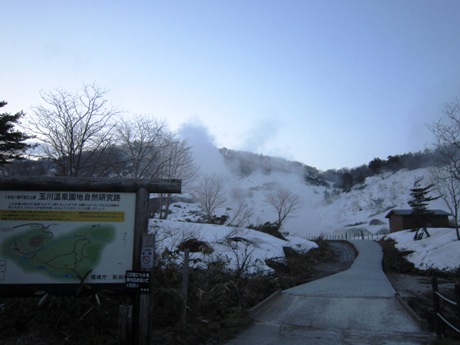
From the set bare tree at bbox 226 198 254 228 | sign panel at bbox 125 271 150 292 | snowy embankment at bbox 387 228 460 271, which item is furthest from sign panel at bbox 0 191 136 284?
snowy embankment at bbox 387 228 460 271

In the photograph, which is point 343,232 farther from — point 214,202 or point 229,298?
point 229,298

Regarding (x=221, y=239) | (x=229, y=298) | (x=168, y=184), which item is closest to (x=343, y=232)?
(x=221, y=239)

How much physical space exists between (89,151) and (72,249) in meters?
15.8

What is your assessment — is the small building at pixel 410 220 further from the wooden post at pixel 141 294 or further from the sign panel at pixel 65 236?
the sign panel at pixel 65 236

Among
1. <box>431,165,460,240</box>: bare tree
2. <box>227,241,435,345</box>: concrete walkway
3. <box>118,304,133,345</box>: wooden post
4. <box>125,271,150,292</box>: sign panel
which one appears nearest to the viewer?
<box>118,304,133,345</box>: wooden post

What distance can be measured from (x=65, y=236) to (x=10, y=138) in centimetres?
1682

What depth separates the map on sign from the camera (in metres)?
4.55

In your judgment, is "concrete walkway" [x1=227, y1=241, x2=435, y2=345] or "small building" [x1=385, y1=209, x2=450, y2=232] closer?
"concrete walkway" [x1=227, y1=241, x2=435, y2=345]

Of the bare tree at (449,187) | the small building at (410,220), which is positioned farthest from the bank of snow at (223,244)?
the small building at (410,220)

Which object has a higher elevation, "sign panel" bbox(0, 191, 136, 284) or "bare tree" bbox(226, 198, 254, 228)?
"bare tree" bbox(226, 198, 254, 228)

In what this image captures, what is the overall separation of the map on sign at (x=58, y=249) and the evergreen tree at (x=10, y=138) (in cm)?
1605

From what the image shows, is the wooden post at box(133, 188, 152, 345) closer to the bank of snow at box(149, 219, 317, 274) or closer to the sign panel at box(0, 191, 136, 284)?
the sign panel at box(0, 191, 136, 284)

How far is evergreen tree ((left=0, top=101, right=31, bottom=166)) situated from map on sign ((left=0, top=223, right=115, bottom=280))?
16051mm

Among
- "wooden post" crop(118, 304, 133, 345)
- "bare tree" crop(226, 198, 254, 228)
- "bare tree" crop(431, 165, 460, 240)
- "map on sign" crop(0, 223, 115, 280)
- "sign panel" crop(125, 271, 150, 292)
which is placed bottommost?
"wooden post" crop(118, 304, 133, 345)
